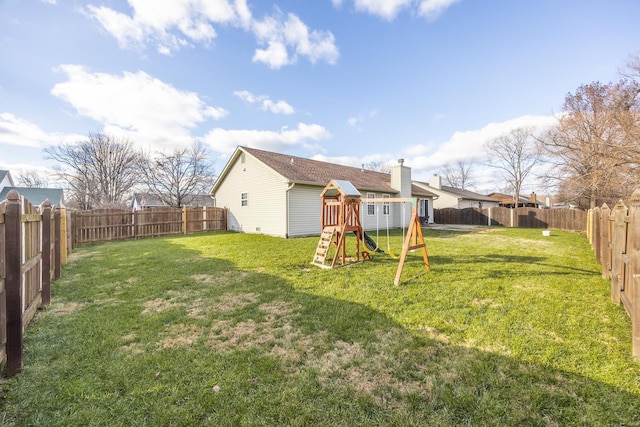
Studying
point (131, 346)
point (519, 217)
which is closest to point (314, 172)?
point (131, 346)

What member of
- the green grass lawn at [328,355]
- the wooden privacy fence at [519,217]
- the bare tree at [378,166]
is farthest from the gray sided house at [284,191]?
the bare tree at [378,166]

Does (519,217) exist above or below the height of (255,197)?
below

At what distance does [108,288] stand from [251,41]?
9819 millimetres

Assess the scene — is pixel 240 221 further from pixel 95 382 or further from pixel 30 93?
pixel 95 382

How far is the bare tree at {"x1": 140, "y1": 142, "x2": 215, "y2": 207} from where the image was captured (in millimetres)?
25062

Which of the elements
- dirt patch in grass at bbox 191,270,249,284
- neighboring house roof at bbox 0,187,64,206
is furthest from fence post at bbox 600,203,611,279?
neighboring house roof at bbox 0,187,64,206

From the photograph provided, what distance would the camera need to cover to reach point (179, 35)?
350 inches

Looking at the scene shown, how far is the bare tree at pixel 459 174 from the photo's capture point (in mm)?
46584

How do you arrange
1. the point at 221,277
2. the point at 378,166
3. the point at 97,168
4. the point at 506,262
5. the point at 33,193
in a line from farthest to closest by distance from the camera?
1. the point at 378,166
2. the point at 97,168
3. the point at 33,193
4. the point at 506,262
5. the point at 221,277

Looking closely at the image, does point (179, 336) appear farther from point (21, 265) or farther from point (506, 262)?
point (506, 262)

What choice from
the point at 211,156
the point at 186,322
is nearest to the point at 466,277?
the point at 186,322

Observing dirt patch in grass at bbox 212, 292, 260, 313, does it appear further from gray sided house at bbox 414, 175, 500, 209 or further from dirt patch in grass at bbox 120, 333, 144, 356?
gray sided house at bbox 414, 175, 500, 209

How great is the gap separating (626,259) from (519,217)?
20.9m

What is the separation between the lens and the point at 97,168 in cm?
2845
